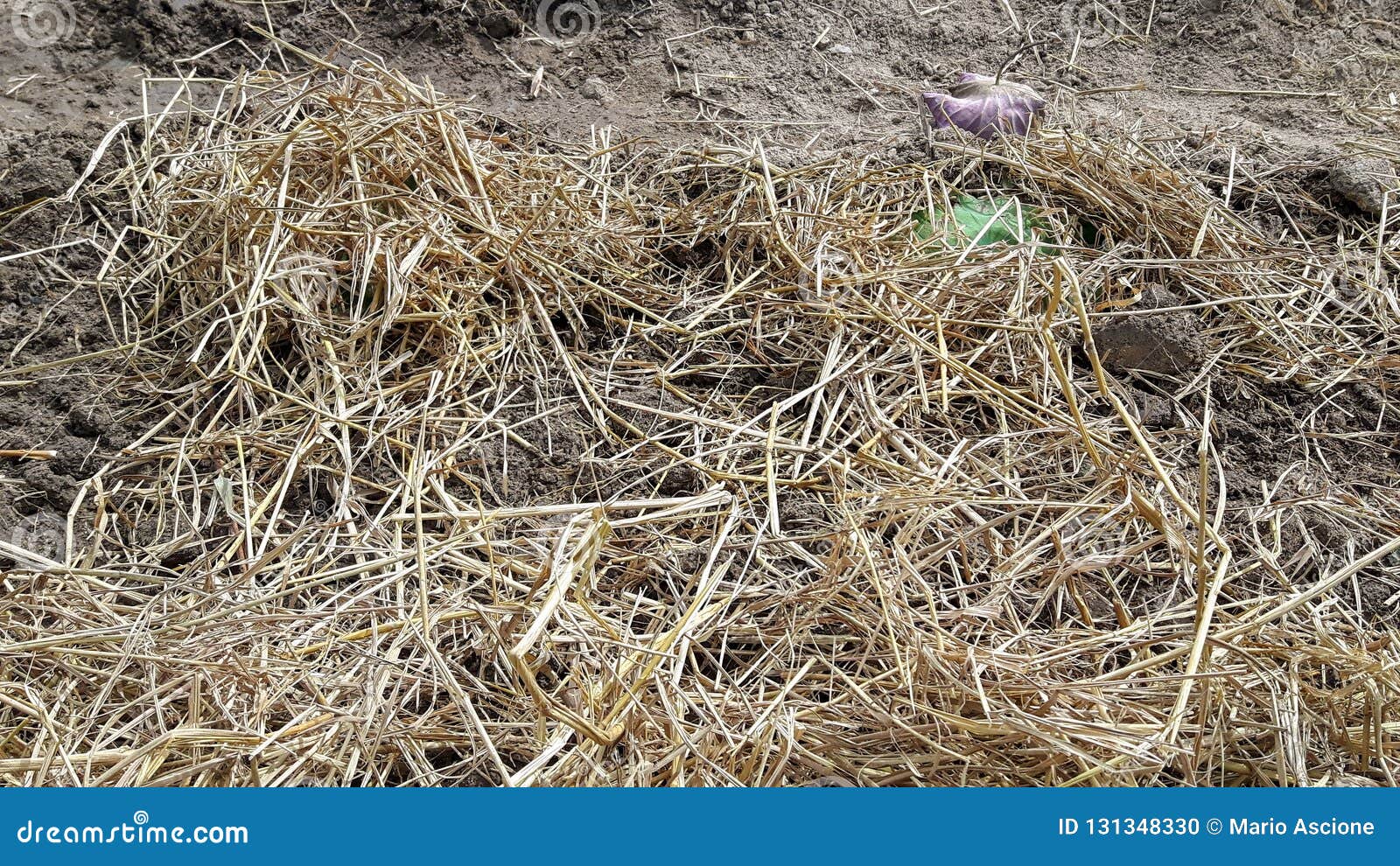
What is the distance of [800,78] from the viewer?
329cm

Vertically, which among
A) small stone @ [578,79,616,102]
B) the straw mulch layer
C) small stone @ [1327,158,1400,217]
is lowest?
the straw mulch layer

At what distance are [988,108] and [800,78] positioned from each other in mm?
597

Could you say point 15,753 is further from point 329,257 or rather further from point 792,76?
point 792,76

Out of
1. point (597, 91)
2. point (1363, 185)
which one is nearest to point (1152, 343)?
point (1363, 185)

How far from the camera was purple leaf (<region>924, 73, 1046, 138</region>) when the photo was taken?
296 cm

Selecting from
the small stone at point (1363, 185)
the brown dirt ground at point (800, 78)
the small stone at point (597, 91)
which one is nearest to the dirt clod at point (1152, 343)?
the brown dirt ground at point (800, 78)

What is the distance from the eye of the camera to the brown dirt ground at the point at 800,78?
7.78ft

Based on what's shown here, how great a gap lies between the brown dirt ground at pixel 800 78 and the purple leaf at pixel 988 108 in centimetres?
11

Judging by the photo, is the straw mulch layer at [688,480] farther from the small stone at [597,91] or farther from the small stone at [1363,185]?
the small stone at [597,91]

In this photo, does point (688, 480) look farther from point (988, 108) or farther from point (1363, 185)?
point (1363, 185)

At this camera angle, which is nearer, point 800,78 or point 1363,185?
point 1363,185

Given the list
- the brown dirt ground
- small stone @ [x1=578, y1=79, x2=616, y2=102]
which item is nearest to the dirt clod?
the brown dirt ground

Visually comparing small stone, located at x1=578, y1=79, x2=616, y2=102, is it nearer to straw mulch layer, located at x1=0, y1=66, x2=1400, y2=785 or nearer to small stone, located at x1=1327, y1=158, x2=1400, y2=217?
straw mulch layer, located at x1=0, y1=66, x2=1400, y2=785

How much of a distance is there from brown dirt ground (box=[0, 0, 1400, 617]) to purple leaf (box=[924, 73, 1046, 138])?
0.11 metres
